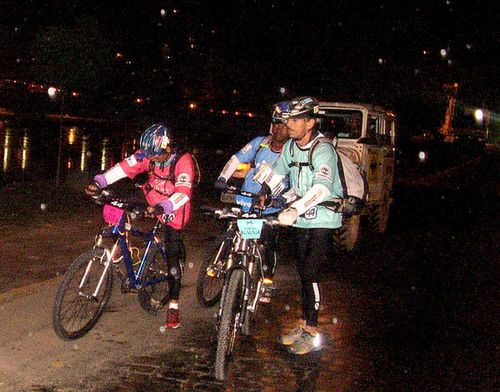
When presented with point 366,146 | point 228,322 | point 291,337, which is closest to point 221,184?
point 291,337

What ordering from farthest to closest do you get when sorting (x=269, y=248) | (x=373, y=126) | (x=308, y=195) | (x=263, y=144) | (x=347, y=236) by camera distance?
(x=373, y=126)
(x=347, y=236)
(x=263, y=144)
(x=269, y=248)
(x=308, y=195)

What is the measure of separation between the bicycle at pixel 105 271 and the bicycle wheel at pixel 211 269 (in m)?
0.33

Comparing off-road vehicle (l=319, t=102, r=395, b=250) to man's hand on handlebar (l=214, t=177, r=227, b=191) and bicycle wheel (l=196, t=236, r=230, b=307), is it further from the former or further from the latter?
man's hand on handlebar (l=214, t=177, r=227, b=191)

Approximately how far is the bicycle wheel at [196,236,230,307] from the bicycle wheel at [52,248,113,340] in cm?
103

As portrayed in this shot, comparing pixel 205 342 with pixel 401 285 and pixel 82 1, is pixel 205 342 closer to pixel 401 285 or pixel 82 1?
pixel 401 285

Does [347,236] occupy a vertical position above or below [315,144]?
below

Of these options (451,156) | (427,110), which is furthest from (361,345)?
(427,110)

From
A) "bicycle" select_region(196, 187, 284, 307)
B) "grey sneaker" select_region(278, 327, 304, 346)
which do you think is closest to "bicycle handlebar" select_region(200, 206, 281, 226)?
"bicycle" select_region(196, 187, 284, 307)

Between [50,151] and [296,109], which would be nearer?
[296,109]

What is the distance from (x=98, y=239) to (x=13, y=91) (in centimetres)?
3998

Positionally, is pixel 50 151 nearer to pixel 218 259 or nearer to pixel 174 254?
pixel 218 259

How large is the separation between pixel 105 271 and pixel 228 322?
48.9 inches

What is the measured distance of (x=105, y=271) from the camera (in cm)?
578

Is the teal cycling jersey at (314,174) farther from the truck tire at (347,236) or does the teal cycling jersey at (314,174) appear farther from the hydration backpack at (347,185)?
the truck tire at (347,236)
